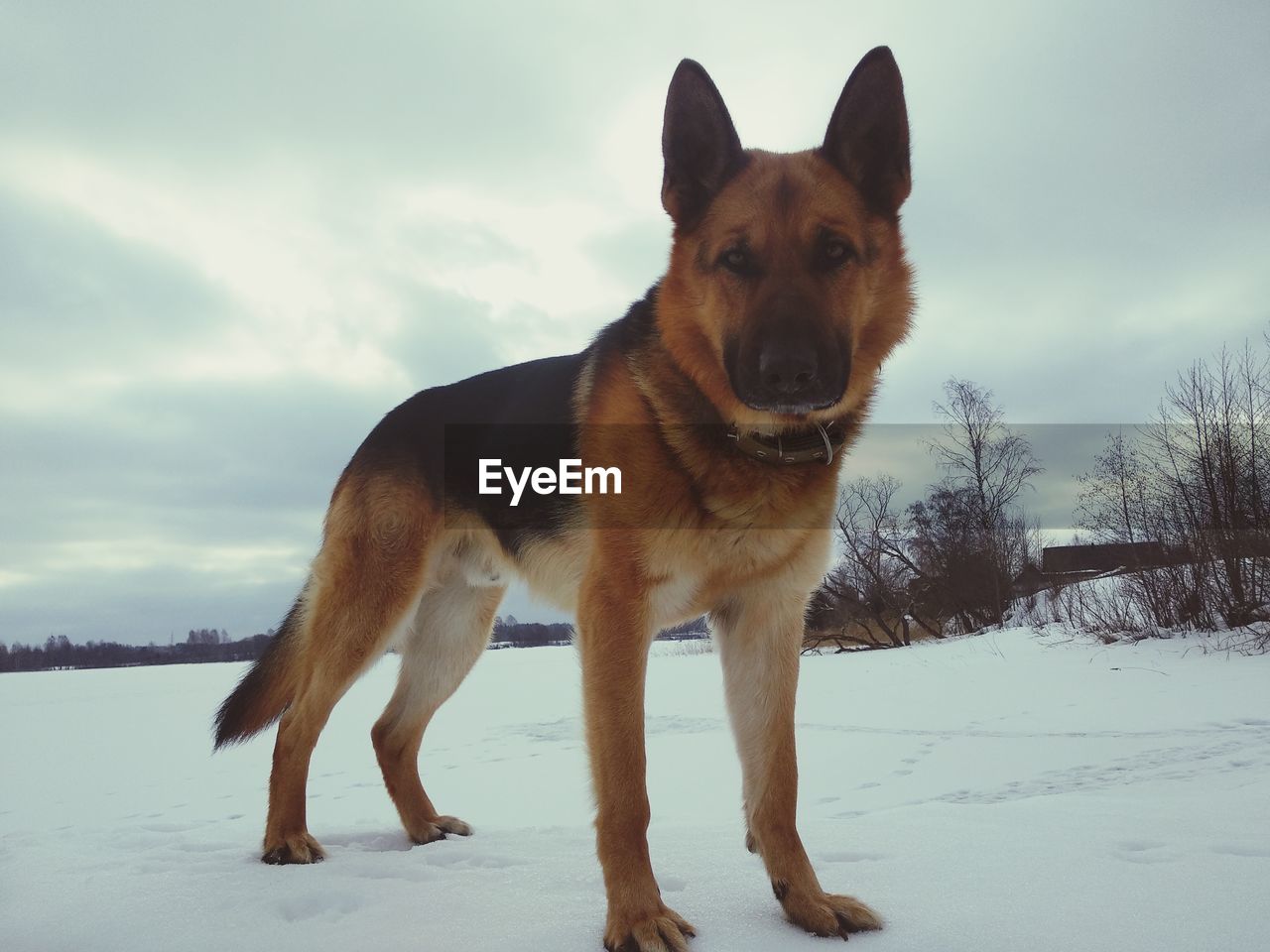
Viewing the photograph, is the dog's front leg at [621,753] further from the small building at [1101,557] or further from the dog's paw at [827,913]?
the small building at [1101,557]

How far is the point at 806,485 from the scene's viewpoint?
8.98 ft

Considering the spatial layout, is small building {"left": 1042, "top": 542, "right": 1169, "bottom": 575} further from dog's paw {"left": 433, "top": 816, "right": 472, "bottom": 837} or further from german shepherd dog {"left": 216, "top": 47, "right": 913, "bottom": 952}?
dog's paw {"left": 433, "top": 816, "right": 472, "bottom": 837}

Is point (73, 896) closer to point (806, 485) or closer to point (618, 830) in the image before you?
point (618, 830)

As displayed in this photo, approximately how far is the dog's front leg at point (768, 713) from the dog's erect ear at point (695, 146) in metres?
1.43

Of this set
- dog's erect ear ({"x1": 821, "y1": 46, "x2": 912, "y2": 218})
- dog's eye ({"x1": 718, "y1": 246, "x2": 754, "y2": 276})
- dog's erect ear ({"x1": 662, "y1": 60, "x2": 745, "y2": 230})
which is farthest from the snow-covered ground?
dog's erect ear ({"x1": 821, "y1": 46, "x2": 912, "y2": 218})

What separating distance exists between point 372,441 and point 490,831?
2020 mm

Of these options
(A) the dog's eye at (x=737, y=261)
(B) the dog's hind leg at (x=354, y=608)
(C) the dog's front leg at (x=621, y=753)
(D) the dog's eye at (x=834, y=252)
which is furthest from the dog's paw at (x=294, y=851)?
(D) the dog's eye at (x=834, y=252)

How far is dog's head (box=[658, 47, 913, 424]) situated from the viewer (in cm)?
248

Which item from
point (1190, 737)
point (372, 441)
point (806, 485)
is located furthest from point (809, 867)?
point (1190, 737)

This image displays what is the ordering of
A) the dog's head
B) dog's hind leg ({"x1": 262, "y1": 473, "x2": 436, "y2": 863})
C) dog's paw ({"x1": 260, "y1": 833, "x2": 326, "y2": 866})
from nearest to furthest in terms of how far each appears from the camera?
the dog's head, dog's paw ({"x1": 260, "y1": 833, "x2": 326, "y2": 866}), dog's hind leg ({"x1": 262, "y1": 473, "x2": 436, "y2": 863})

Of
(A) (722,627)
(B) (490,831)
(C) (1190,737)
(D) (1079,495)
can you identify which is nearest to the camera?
(A) (722,627)

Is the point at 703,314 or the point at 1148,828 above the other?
the point at 703,314

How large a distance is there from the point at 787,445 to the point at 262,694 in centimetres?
283

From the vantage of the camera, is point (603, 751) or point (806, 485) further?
point (806, 485)
